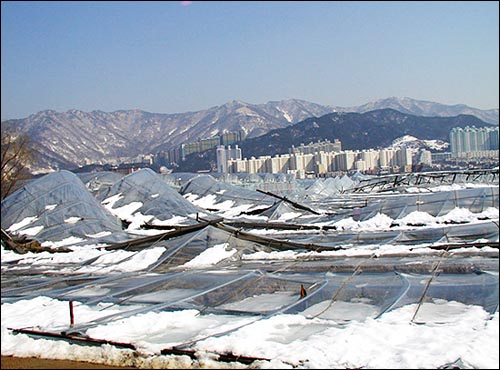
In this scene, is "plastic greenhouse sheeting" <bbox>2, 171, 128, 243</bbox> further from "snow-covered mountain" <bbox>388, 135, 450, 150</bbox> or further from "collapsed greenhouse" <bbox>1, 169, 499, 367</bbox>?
"snow-covered mountain" <bbox>388, 135, 450, 150</bbox>

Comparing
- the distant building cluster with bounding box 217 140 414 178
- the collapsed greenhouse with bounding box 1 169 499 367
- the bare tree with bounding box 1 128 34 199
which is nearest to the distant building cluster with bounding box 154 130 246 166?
the distant building cluster with bounding box 217 140 414 178

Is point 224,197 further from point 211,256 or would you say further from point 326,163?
point 326,163

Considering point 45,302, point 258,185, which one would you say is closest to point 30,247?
point 45,302

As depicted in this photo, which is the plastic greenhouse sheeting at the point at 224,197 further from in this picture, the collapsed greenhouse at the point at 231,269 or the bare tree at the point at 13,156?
the bare tree at the point at 13,156

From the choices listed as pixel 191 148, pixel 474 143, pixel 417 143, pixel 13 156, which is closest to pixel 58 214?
pixel 13 156

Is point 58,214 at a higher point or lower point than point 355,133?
lower

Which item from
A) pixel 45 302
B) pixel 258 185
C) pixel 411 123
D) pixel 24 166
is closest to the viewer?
pixel 45 302

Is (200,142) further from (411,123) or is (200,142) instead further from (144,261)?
(144,261)
